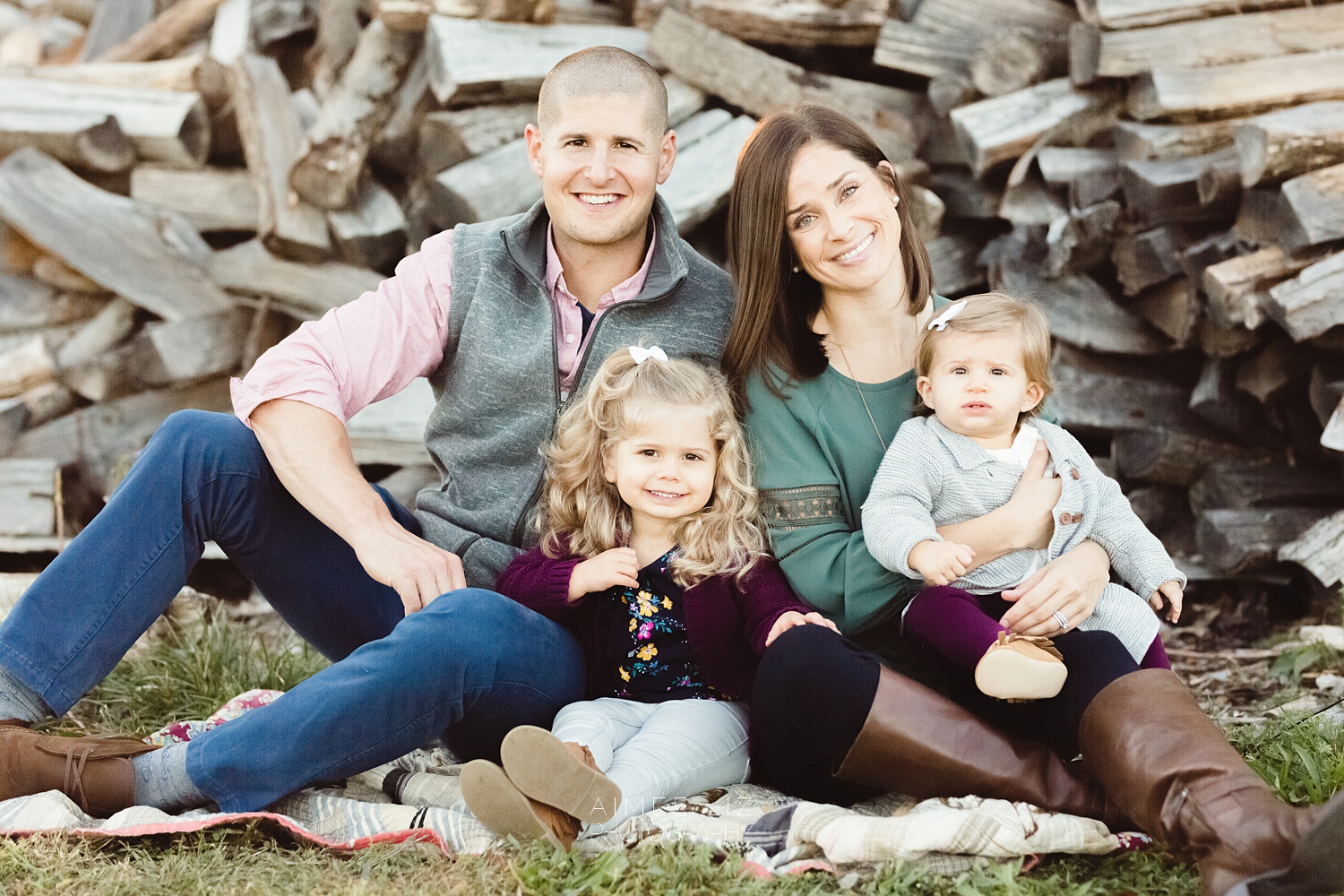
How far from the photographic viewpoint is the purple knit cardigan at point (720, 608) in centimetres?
269

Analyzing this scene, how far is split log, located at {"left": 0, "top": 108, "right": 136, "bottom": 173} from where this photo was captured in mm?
5000

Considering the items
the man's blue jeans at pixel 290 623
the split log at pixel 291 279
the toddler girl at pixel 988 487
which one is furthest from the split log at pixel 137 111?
the toddler girl at pixel 988 487

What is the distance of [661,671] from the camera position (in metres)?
2.78

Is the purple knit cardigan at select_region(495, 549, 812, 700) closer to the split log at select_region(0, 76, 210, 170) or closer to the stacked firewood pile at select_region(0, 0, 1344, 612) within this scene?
the stacked firewood pile at select_region(0, 0, 1344, 612)

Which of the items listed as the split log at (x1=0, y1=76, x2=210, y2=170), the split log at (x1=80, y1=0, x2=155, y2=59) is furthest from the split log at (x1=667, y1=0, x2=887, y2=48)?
the split log at (x1=80, y1=0, x2=155, y2=59)

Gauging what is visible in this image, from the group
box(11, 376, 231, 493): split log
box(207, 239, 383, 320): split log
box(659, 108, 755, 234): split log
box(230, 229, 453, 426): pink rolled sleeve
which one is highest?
box(659, 108, 755, 234): split log

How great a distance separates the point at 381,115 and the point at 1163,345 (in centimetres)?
299

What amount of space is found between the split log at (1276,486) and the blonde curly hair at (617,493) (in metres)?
1.95

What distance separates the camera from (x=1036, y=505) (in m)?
2.67

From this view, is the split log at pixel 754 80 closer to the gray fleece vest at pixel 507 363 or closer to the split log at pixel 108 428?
the gray fleece vest at pixel 507 363

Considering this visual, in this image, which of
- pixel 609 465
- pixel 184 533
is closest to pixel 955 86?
pixel 609 465

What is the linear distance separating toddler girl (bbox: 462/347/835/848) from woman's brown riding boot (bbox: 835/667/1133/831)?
28cm

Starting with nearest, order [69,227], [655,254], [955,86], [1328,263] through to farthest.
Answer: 1. [655,254]
2. [1328,263]
3. [955,86]
4. [69,227]

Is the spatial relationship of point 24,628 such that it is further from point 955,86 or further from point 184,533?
point 955,86
